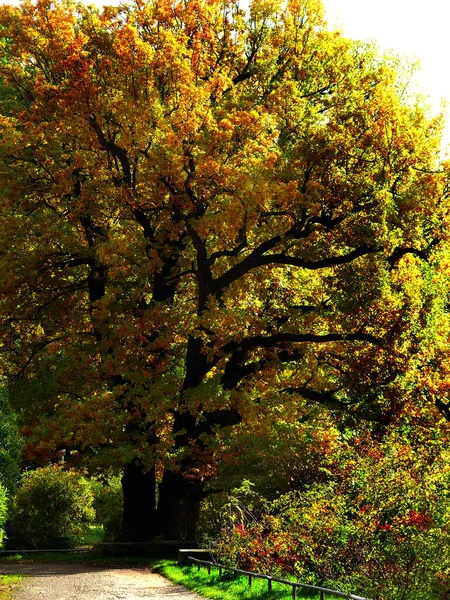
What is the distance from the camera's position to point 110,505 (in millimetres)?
34875

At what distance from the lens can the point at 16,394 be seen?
2530 cm

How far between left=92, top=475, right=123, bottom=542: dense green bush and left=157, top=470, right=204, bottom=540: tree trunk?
258 cm

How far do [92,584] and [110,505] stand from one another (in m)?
16.9

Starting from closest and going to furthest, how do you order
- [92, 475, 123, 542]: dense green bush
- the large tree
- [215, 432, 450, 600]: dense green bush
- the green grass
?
[215, 432, 450, 600]: dense green bush
the large tree
[92, 475, 123, 542]: dense green bush
the green grass

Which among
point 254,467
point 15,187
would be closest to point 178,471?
point 254,467

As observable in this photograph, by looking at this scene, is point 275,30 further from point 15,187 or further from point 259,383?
point 259,383

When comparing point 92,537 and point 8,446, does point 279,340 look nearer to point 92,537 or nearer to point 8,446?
point 8,446

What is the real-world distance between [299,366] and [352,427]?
4110 millimetres

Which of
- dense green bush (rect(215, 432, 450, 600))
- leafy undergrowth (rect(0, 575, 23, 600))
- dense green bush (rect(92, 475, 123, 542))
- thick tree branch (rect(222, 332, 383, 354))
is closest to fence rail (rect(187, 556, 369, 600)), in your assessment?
dense green bush (rect(215, 432, 450, 600))

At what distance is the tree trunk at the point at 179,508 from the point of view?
24703 millimetres

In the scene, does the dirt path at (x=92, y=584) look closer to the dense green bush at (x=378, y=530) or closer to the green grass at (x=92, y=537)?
the dense green bush at (x=378, y=530)

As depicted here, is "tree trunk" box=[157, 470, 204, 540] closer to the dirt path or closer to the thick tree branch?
the dirt path

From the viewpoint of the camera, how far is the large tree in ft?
66.6

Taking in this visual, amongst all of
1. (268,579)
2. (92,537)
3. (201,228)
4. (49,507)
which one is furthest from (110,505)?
(268,579)
